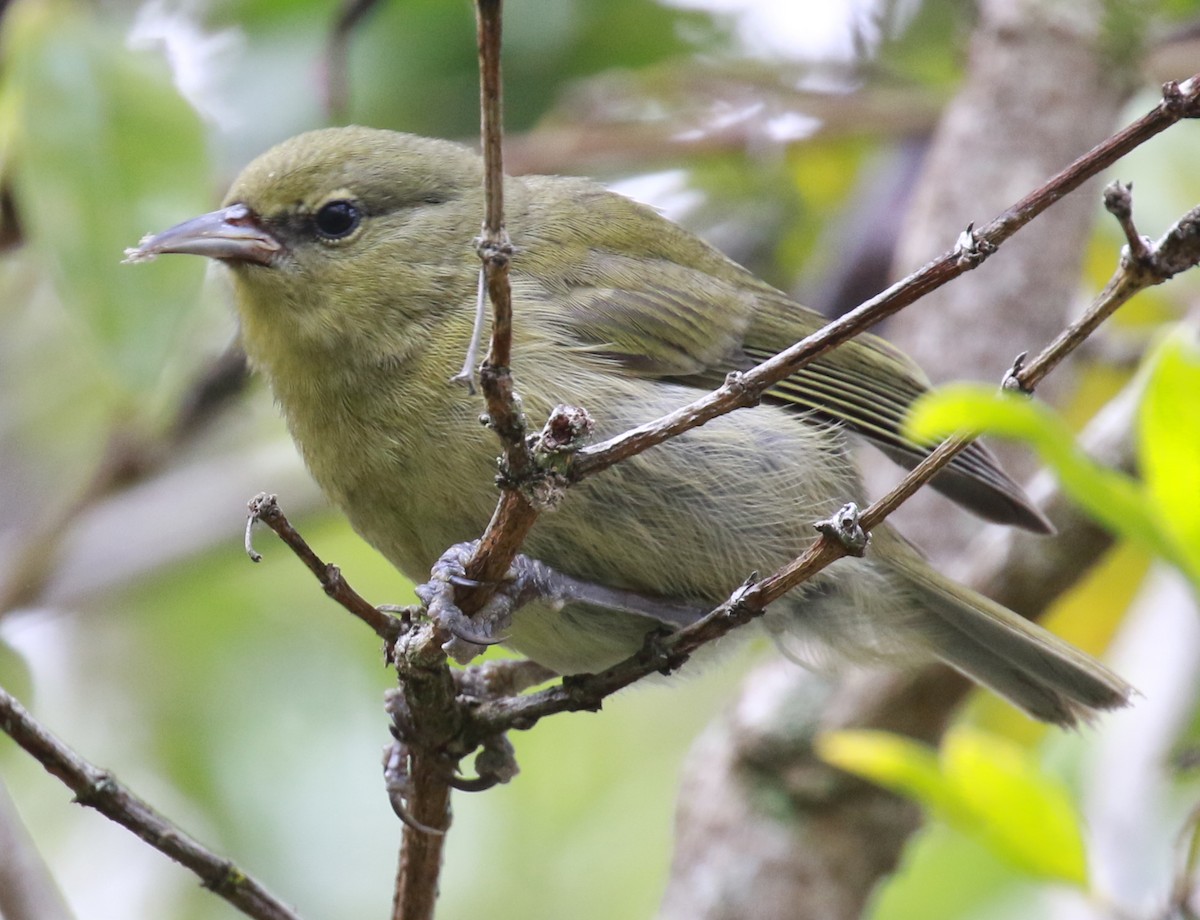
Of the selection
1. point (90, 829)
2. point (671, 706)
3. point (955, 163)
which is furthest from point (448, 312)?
point (671, 706)

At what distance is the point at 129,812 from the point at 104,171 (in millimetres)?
1855

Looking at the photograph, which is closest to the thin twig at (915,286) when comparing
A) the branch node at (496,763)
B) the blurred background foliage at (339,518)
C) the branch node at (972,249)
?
the branch node at (972,249)

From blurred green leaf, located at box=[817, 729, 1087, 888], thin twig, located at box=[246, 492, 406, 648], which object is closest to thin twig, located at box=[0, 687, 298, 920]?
thin twig, located at box=[246, 492, 406, 648]

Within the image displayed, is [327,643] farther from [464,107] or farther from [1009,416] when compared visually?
[1009,416]

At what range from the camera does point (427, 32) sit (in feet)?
16.8

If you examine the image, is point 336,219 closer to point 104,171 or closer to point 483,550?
point 104,171

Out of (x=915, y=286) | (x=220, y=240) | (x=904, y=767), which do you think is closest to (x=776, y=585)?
(x=904, y=767)

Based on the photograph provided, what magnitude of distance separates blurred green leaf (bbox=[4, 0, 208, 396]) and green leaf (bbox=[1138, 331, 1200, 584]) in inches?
86.4

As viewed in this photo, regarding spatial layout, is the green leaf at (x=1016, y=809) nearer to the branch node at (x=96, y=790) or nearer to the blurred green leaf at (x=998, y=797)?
the blurred green leaf at (x=998, y=797)

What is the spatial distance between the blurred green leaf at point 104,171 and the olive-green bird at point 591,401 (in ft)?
0.77

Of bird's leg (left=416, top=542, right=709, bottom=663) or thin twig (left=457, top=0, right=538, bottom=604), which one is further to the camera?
bird's leg (left=416, top=542, right=709, bottom=663)

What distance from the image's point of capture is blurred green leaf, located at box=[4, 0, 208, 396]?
137 inches

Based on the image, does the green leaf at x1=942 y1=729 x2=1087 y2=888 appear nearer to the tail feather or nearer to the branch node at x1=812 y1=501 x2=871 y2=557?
the branch node at x1=812 y1=501 x2=871 y2=557

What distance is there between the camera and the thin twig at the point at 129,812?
88.0 inches
